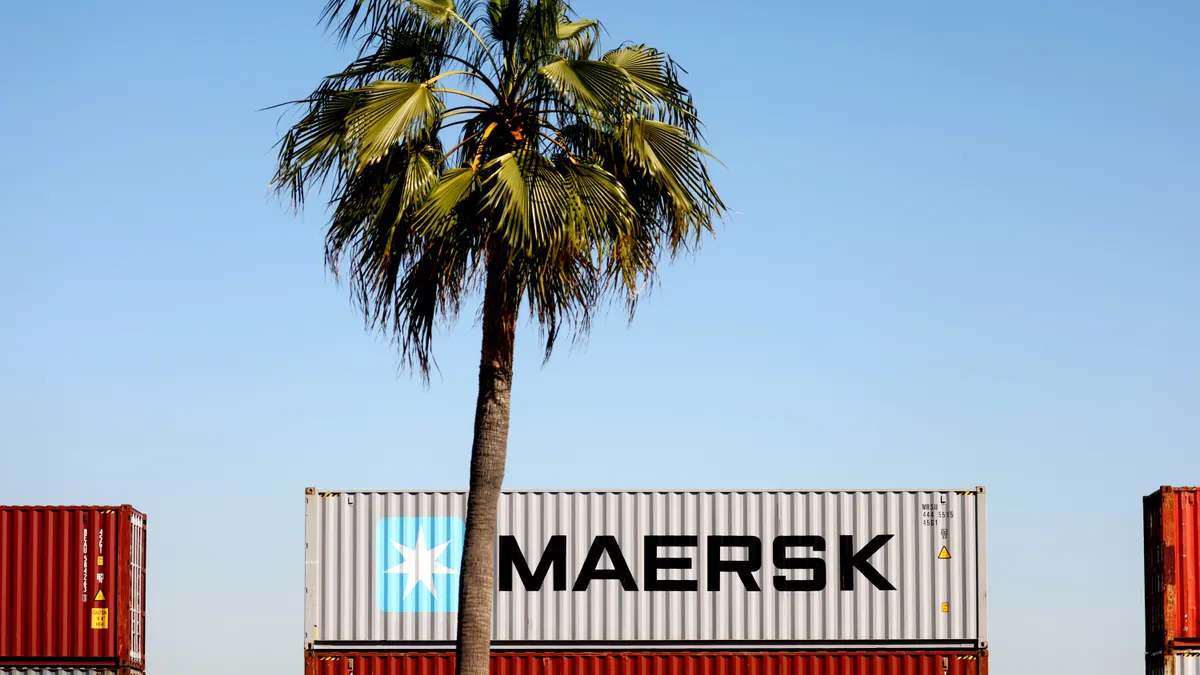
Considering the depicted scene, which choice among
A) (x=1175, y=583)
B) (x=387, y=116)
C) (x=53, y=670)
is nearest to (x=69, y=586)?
(x=53, y=670)

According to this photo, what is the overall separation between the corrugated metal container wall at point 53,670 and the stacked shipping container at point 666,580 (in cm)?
366

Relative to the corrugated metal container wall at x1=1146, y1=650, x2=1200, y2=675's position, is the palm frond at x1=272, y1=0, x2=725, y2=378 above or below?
above

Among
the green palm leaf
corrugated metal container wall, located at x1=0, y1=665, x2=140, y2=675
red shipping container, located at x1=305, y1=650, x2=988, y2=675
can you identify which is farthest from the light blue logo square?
the green palm leaf

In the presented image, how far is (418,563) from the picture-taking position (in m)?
24.7

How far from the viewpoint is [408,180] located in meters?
18.5

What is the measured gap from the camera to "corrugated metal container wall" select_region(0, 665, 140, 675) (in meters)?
24.9

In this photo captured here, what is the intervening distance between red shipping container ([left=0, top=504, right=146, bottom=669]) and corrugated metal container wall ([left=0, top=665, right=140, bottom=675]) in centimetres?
10

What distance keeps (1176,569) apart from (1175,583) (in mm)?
240

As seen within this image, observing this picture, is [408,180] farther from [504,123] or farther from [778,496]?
[778,496]

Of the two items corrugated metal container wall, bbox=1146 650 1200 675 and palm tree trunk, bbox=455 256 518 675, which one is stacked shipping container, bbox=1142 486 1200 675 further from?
palm tree trunk, bbox=455 256 518 675

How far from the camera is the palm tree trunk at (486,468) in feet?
61.2

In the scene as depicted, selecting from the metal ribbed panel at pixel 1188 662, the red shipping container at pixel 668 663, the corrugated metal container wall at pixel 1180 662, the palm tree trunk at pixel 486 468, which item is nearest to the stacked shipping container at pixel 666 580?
the red shipping container at pixel 668 663

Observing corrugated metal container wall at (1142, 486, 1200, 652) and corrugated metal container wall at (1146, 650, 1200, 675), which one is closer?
corrugated metal container wall at (1146, 650, 1200, 675)

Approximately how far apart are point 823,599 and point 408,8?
1220 centimetres
